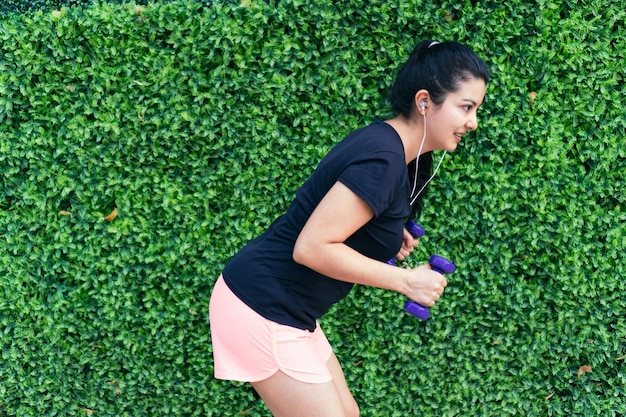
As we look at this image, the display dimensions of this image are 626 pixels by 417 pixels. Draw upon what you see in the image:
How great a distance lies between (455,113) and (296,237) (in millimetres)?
719

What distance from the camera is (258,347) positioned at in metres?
2.24

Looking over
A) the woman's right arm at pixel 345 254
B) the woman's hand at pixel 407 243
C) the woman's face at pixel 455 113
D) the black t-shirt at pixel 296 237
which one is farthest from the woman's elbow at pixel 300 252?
the woman's hand at pixel 407 243

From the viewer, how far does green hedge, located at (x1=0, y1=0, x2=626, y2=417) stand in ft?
11.9

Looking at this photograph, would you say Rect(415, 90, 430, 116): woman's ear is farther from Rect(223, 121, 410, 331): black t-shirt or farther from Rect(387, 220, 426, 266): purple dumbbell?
Rect(387, 220, 426, 266): purple dumbbell

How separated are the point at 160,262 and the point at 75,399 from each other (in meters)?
1.09

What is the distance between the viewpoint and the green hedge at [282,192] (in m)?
3.62

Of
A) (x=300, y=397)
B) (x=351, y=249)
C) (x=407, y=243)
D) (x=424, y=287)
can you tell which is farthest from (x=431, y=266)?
(x=300, y=397)

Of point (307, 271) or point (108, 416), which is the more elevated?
point (307, 271)

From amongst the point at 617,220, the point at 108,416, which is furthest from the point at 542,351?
the point at 108,416

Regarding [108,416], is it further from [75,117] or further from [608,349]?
[608,349]

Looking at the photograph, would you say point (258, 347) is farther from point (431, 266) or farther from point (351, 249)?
point (431, 266)

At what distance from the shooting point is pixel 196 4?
11.9 feet

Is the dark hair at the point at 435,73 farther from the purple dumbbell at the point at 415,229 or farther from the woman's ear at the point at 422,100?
the purple dumbbell at the point at 415,229

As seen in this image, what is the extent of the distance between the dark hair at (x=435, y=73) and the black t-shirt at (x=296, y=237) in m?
0.17
